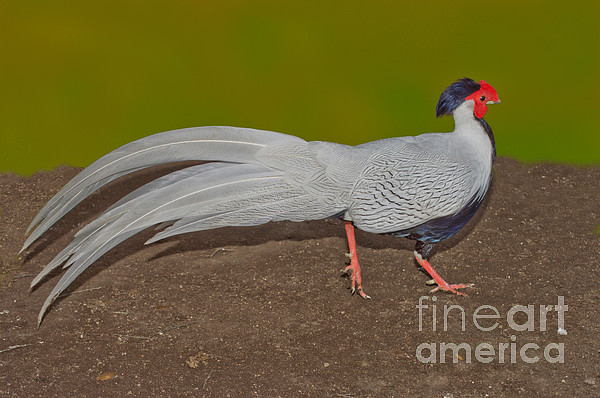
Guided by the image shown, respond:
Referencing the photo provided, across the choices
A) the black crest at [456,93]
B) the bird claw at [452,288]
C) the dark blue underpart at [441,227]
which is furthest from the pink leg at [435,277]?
the black crest at [456,93]

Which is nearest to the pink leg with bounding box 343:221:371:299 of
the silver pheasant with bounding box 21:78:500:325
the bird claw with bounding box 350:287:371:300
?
the bird claw with bounding box 350:287:371:300

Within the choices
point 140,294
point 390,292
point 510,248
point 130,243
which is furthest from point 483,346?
point 130,243

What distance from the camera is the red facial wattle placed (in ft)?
13.0

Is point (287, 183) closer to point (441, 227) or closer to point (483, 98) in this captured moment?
point (441, 227)

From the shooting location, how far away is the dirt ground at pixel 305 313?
3.76m

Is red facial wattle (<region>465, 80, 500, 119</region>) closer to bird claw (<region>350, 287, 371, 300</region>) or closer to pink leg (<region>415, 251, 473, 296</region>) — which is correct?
pink leg (<region>415, 251, 473, 296</region>)

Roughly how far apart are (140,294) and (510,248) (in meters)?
2.55

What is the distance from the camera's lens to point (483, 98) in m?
3.99

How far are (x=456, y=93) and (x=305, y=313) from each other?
63.0 inches

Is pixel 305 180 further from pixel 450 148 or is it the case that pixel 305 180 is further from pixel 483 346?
pixel 483 346

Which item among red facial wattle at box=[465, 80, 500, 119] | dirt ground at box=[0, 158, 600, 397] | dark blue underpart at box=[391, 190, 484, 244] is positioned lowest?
dirt ground at box=[0, 158, 600, 397]

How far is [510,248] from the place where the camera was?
4.87 m

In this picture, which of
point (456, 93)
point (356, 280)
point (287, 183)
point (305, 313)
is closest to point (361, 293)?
point (356, 280)

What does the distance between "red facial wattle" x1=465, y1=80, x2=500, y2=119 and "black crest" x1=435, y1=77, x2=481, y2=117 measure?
0.03 meters
